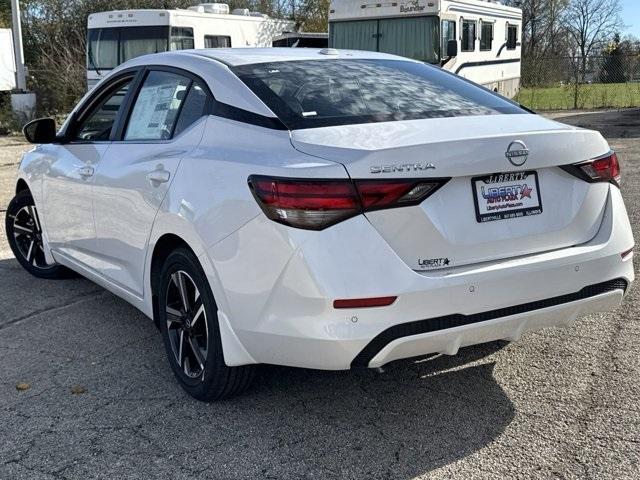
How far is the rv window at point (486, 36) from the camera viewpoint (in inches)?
735

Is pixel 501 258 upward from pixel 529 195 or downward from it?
downward

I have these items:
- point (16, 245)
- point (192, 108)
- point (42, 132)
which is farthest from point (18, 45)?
point (192, 108)

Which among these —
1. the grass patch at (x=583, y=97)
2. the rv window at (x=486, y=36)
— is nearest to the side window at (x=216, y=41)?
the rv window at (x=486, y=36)

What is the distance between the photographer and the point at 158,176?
146 inches

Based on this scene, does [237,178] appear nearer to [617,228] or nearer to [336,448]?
[336,448]

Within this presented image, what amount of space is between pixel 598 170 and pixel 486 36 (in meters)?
16.8

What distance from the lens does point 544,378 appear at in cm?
377

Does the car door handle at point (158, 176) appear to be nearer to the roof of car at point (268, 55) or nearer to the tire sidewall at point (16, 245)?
the roof of car at point (268, 55)

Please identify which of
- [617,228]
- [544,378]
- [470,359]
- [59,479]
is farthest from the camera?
[470,359]

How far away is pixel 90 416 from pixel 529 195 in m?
2.28

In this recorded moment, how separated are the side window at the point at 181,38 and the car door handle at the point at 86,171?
39.0 ft

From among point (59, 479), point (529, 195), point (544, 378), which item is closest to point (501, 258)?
point (529, 195)

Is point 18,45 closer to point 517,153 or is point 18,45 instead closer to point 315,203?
point 315,203

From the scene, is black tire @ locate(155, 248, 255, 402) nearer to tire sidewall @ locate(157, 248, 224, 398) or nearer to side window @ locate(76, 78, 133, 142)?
tire sidewall @ locate(157, 248, 224, 398)
